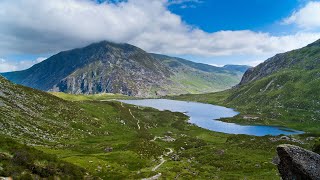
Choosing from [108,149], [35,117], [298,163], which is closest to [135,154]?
[108,149]

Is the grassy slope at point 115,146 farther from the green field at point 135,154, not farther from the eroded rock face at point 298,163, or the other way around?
the eroded rock face at point 298,163

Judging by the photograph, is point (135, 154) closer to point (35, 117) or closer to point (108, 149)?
point (108, 149)

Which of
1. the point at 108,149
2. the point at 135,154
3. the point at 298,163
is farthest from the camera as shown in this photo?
the point at 108,149

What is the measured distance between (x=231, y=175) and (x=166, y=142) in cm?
5988

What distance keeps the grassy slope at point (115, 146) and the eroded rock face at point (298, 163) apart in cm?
2395

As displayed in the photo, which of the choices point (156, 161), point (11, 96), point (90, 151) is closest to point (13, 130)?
point (90, 151)

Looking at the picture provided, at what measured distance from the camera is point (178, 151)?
123 meters

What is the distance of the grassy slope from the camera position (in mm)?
79688

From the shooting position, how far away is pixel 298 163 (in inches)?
1207

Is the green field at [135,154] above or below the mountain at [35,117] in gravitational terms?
below

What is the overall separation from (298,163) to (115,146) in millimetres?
93865

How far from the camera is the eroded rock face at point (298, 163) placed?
30.2 m

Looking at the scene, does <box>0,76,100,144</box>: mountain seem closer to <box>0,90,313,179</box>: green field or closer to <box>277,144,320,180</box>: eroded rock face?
<box>0,90,313,179</box>: green field

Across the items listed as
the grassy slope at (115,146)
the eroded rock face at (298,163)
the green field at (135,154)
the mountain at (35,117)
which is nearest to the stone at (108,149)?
the green field at (135,154)
